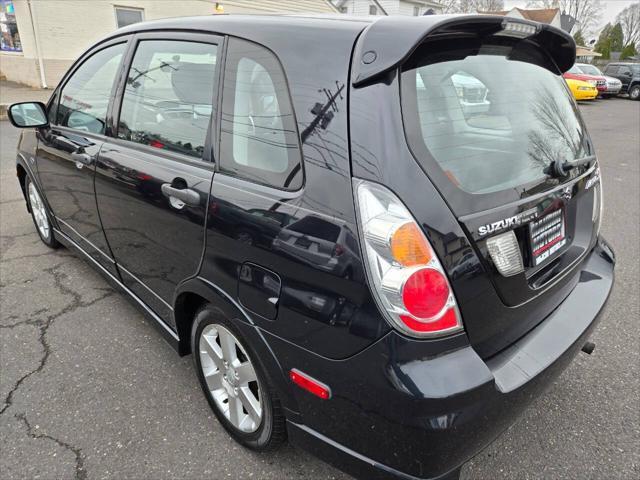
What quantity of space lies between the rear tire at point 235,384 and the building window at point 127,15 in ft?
60.6

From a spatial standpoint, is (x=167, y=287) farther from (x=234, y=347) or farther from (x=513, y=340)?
(x=513, y=340)

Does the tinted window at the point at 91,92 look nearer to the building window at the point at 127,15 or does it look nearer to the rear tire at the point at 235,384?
the rear tire at the point at 235,384

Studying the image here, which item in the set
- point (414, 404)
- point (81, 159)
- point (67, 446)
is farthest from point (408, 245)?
point (81, 159)

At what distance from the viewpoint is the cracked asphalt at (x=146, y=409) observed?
1.96 meters

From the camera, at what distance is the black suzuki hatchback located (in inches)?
53.3

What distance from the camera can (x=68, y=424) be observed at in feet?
7.14

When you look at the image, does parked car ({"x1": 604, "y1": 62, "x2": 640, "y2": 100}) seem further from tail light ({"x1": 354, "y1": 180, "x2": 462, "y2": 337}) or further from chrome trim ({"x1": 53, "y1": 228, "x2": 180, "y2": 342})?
tail light ({"x1": 354, "y1": 180, "x2": 462, "y2": 337})

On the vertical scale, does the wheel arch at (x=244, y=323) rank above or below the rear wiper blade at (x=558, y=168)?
below

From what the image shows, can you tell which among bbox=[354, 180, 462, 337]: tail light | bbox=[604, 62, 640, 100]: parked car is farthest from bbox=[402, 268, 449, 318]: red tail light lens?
bbox=[604, 62, 640, 100]: parked car

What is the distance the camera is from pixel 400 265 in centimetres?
133

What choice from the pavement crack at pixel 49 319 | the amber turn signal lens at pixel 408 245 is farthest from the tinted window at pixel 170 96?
the pavement crack at pixel 49 319

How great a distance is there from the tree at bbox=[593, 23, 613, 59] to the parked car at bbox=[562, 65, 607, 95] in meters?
41.2

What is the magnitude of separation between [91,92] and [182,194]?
1.48 meters

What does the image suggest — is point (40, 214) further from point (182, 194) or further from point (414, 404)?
point (414, 404)
